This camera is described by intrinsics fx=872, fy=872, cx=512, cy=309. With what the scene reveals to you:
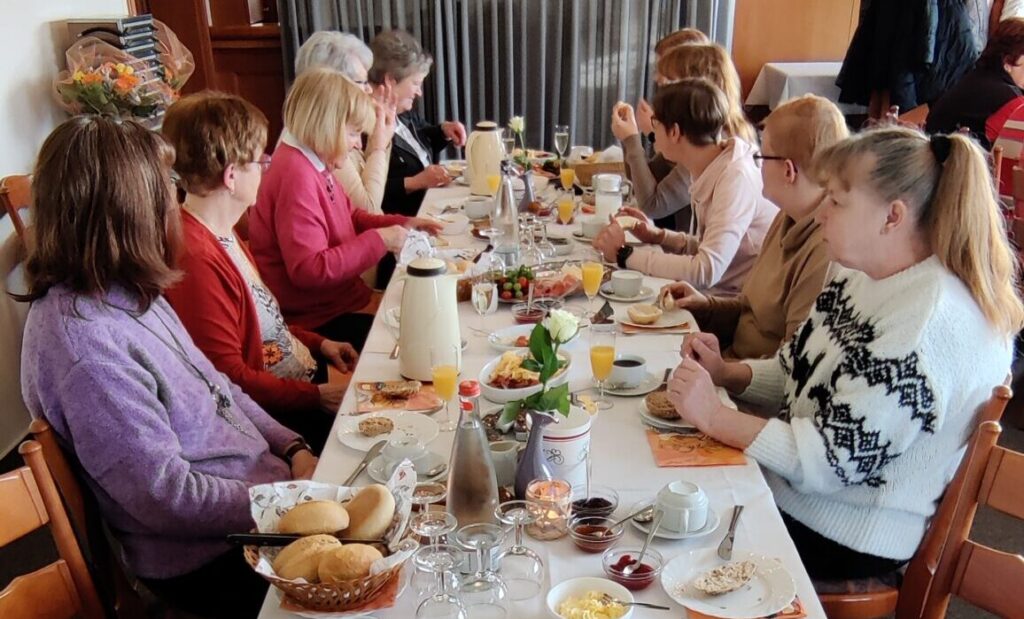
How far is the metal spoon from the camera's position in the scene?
1.14 meters

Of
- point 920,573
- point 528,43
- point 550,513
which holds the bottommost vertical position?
point 920,573

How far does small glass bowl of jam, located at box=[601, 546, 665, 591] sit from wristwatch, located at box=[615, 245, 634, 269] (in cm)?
136

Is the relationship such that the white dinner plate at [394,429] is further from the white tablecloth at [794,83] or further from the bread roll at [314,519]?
the white tablecloth at [794,83]

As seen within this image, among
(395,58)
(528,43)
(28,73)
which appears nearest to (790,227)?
(395,58)

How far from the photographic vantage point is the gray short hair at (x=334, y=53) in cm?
350

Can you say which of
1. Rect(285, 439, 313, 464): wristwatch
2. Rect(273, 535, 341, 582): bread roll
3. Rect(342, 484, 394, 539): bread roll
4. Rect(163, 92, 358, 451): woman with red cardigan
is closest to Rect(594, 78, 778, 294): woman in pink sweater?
Rect(163, 92, 358, 451): woman with red cardigan

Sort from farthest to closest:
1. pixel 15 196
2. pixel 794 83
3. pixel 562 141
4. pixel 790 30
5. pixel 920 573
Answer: pixel 790 30 < pixel 794 83 < pixel 562 141 < pixel 15 196 < pixel 920 573

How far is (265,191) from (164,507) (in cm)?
132

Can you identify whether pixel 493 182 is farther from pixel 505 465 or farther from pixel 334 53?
pixel 505 465

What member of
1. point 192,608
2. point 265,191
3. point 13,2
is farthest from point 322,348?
point 13,2

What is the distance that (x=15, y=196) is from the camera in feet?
9.01

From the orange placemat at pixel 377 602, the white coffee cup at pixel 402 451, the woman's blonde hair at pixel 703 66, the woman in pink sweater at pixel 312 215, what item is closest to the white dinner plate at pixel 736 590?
the orange placemat at pixel 377 602

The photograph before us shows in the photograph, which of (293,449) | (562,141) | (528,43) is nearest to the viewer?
(293,449)

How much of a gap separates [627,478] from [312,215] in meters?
1.47
